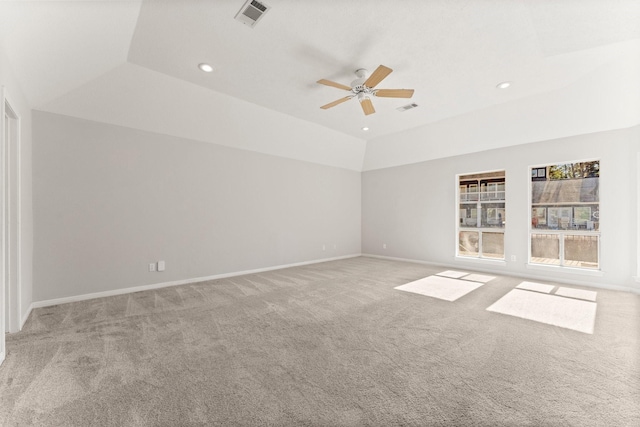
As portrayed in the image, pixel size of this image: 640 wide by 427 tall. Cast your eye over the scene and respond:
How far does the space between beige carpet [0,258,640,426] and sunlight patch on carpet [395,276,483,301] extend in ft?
1.45

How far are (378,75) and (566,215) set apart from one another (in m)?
4.62

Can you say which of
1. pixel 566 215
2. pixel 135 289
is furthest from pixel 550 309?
pixel 135 289

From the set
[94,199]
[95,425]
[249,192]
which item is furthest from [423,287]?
[94,199]

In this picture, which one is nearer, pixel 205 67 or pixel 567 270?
pixel 205 67

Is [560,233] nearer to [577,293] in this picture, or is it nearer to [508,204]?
[508,204]

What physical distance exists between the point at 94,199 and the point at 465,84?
575 centimetres

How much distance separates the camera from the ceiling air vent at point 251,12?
2477 millimetres

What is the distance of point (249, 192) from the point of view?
566 cm

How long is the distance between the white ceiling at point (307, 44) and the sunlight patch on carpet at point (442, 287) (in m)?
3.19

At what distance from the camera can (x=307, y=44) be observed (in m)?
3.07

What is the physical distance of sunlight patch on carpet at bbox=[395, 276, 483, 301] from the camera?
411 cm

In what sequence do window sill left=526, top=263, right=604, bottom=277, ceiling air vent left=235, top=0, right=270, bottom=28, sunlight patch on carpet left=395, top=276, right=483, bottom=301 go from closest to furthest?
ceiling air vent left=235, top=0, right=270, bottom=28, sunlight patch on carpet left=395, top=276, right=483, bottom=301, window sill left=526, top=263, right=604, bottom=277

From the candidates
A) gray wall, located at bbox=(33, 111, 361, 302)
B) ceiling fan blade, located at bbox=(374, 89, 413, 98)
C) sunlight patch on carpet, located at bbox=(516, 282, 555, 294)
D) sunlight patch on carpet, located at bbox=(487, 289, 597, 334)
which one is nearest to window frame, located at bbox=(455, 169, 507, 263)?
sunlight patch on carpet, located at bbox=(516, 282, 555, 294)

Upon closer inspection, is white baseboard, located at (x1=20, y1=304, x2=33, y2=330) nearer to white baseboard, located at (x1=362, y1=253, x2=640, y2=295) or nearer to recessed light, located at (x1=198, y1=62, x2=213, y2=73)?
recessed light, located at (x1=198, y1=62, x2=213, y2=73)
